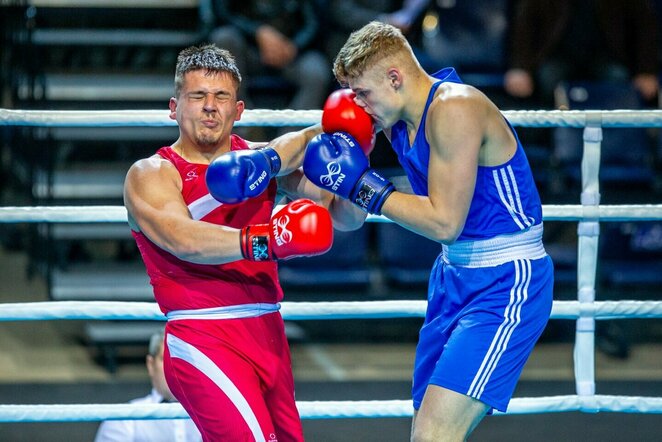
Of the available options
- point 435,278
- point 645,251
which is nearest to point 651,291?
point 645,251

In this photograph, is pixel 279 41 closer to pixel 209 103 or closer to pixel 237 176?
pixel 209 103

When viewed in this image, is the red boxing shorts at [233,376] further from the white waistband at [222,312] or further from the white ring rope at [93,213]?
the white ring rope at [93,213]

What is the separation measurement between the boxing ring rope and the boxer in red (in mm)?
513

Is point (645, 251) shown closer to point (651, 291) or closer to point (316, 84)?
point (651, 291)

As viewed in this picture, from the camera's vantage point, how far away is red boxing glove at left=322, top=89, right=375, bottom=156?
10.2 feet

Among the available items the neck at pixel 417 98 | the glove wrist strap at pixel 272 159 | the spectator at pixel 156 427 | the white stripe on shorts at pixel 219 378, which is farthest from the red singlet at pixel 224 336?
the spectator at pixel 156 427

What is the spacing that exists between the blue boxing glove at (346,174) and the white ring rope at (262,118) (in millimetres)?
549

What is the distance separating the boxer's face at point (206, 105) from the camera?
2.98 meters

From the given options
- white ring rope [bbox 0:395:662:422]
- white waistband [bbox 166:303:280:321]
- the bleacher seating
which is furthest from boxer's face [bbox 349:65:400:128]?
the bleacher seating

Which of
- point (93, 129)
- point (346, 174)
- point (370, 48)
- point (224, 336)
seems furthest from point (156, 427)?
point (93, 129)

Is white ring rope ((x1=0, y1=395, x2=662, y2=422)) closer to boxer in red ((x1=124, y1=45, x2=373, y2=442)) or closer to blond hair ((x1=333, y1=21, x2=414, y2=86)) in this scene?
boxer in red ((x1=124, y1=45, x2=373, y2=442))

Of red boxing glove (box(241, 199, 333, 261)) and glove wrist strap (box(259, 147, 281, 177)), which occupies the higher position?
glove wrist strap (box(259, 147, 281, 177))

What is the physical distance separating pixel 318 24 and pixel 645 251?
8.21 feet

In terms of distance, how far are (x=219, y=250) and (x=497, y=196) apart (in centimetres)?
83
